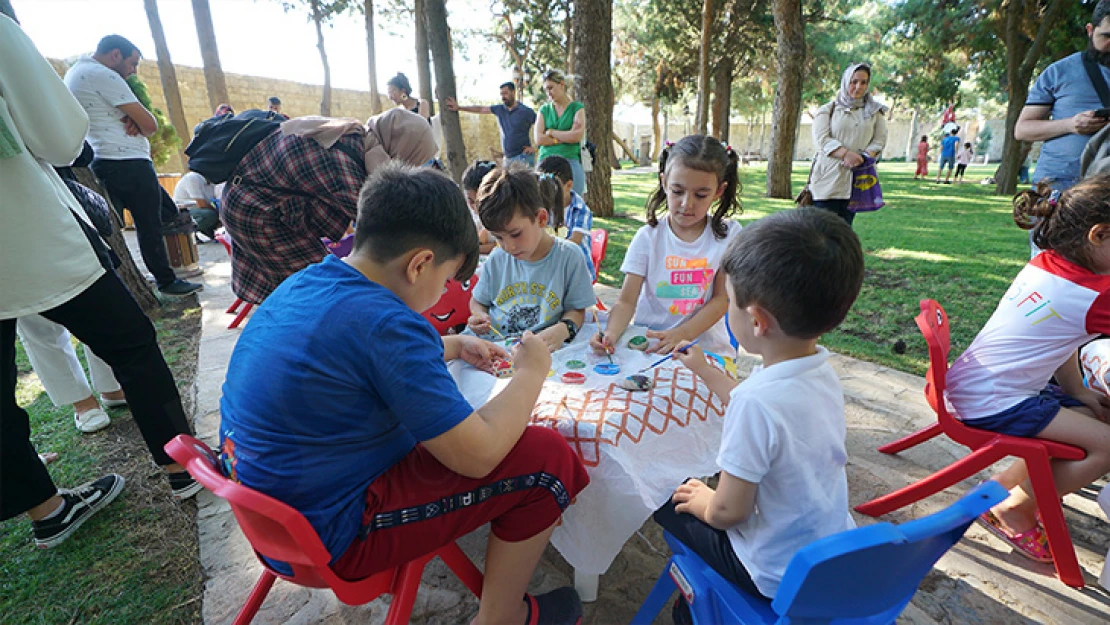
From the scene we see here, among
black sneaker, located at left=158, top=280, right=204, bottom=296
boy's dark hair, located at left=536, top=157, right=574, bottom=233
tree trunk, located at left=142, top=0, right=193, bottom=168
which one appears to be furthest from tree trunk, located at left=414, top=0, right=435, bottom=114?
boy's dark hair, located at left=536, top=157, right=574, bottom=233

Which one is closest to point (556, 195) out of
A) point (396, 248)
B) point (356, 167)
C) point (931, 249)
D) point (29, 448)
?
point (356, 167)

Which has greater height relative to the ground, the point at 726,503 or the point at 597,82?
the point at 597,82

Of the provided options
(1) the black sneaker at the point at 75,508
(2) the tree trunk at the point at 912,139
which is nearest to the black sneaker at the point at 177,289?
(1) the black sneaker at the point at 75,508

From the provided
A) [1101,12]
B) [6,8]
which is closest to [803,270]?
[1101,12]

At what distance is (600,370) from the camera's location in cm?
167

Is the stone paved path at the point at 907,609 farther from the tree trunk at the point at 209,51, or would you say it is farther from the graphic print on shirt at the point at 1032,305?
the tree trunk at the point at 209,51

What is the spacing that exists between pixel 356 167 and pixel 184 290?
370 cm

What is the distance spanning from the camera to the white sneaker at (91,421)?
9.10ft

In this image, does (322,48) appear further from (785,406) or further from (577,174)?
(785,406)

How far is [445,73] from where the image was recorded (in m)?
5.64

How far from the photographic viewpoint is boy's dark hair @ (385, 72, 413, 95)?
662 centimetres

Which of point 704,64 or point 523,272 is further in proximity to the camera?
point 704,64

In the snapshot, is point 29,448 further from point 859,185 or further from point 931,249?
point 931,249

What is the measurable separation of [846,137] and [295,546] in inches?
226
